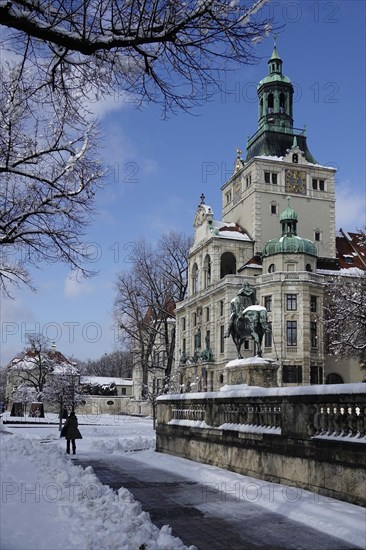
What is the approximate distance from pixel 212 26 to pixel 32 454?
12.7m

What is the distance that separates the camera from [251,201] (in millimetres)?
61938

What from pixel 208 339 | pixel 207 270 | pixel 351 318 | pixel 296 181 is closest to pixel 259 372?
pixel 351 318

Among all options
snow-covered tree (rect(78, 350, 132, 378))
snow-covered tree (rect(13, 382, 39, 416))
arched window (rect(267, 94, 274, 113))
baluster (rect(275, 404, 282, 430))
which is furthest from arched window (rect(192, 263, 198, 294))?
snow-covered tree (rect(78, 350, 132, 378))

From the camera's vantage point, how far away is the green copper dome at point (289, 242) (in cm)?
5481

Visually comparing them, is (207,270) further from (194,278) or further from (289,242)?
(289,242)

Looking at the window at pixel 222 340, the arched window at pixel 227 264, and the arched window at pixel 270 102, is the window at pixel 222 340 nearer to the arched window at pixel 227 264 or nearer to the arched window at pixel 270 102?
the arched window at pixel 227 264

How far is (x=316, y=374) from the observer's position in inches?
2084

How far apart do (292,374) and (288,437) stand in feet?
136

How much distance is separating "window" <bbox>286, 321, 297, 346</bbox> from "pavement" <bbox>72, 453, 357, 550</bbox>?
4015 centimetres

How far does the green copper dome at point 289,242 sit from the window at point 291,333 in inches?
258

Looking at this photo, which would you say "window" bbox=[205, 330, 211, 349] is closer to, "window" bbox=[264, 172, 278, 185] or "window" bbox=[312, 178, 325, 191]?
"window" bbox=[264, 172, 278, 185]

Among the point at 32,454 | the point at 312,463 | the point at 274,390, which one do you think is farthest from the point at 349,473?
the point at 32,454

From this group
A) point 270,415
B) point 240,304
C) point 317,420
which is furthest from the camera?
point 240,304

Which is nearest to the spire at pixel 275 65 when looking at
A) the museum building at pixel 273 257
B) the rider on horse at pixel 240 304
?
the museum building at pixel 273 257
